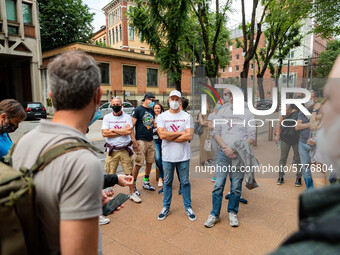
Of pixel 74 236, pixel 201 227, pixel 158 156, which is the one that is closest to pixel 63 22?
pixel 158 156

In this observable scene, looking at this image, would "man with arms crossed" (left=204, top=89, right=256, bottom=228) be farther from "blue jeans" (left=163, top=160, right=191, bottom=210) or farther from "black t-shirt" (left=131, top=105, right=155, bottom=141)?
"black t-shirt" (left=131, top=105, right=155, bottom=141)

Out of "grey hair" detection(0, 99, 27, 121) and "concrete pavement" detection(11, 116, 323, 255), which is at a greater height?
"grey hair" detection(0, 99, 27, 121)

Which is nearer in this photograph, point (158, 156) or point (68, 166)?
point (68, 166)

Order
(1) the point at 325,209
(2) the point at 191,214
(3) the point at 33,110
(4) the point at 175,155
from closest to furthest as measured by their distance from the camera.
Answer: (1) the point at 325,209
(2) the point at 191,214
(4) the point at 175,155
(3) the point at 33,110

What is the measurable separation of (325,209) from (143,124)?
14.8ft

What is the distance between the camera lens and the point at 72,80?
1.16 metres

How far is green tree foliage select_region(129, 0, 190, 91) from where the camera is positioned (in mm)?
9477

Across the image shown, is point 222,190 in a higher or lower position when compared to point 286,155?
lower

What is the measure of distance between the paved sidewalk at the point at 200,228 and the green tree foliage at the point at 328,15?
7633mm

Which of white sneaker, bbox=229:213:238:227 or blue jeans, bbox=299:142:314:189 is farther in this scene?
blue jeans, bbox=299:142:314:189

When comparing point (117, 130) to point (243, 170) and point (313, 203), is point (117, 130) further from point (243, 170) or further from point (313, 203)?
point (313, 203)

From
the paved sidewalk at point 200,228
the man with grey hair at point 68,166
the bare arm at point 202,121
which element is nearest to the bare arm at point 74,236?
the man with grey hair at point 68,166

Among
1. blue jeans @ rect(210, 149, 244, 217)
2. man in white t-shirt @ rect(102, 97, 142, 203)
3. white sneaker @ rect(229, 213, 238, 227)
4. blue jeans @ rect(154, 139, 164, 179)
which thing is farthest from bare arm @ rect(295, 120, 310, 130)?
man in white t-shirt @ rect(102, 97, 142, 203)

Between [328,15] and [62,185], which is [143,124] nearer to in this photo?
[62,185]
